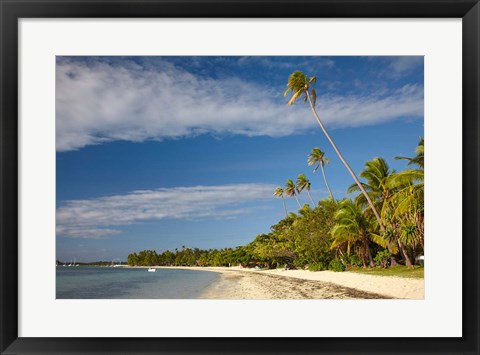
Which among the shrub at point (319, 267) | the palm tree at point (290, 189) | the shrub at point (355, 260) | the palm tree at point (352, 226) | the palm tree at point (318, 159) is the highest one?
the palm tree at point (318, 159)

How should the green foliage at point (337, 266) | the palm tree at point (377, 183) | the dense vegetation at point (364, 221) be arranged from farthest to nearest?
the green foliage at point (337, 266), the palm tree at point (377, 183), the dense vegetation at point (364, 221)

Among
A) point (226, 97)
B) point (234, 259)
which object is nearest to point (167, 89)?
point (226, 97)

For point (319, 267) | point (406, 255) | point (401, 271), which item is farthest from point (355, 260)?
point (401, 271)

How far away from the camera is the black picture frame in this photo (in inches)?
128

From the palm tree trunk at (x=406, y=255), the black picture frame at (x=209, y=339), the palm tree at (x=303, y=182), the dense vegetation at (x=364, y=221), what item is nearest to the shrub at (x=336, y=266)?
the dense vegetation at (x=364, y=221)

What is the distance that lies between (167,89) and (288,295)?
6688 millimetres

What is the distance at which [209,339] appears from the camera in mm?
3312

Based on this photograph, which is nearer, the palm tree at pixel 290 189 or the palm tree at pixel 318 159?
the palm tree at pixel 318 159

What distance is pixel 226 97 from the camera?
615 inches

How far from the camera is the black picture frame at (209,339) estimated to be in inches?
128

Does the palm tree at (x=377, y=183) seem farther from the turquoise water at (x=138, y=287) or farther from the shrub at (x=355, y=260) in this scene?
the turquoise water at (x=138, y=287)

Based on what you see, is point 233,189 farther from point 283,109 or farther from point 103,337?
point 103,337

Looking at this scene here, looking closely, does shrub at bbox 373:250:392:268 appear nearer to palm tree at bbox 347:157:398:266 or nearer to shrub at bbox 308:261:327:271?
palm tree at bbox 347:157:398:266

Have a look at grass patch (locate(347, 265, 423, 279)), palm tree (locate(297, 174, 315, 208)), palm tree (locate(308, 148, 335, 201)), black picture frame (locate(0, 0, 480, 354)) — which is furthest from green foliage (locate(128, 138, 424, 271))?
black picture frame (locate(0, 0, 480, 354))
